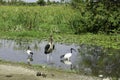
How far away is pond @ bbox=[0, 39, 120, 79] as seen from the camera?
16.2 m

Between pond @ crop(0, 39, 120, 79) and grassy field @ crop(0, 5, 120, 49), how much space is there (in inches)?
68.5

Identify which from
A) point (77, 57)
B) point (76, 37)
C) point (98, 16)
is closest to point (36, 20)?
point (98, 16)

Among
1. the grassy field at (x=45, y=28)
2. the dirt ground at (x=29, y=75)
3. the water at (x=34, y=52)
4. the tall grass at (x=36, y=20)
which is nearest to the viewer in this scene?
the dirt ground at (x=29, y=75)

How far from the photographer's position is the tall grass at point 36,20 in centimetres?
2948

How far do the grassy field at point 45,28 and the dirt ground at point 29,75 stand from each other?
8.23 metres

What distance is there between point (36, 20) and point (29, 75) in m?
17.7

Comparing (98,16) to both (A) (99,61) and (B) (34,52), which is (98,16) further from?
(A) (99,61)

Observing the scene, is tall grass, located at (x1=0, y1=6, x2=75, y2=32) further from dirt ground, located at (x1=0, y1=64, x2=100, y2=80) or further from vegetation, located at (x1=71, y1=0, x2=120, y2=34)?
dirt ground, located at (x1=0, y1=64, x2=100, y2=80)

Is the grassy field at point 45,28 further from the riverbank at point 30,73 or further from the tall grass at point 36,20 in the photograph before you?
the riverbank at point 30,73

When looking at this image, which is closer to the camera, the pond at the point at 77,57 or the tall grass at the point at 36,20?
the pond at the point at 77,57

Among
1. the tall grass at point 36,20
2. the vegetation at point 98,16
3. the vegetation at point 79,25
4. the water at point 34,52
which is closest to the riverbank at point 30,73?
the water at point 34,52

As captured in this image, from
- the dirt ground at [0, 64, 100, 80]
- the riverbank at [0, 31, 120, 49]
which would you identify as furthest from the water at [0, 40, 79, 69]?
the dirt ground at [0, 64, 100, 80]

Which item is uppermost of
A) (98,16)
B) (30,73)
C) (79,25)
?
(98,16)

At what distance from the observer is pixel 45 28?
1166 inches
